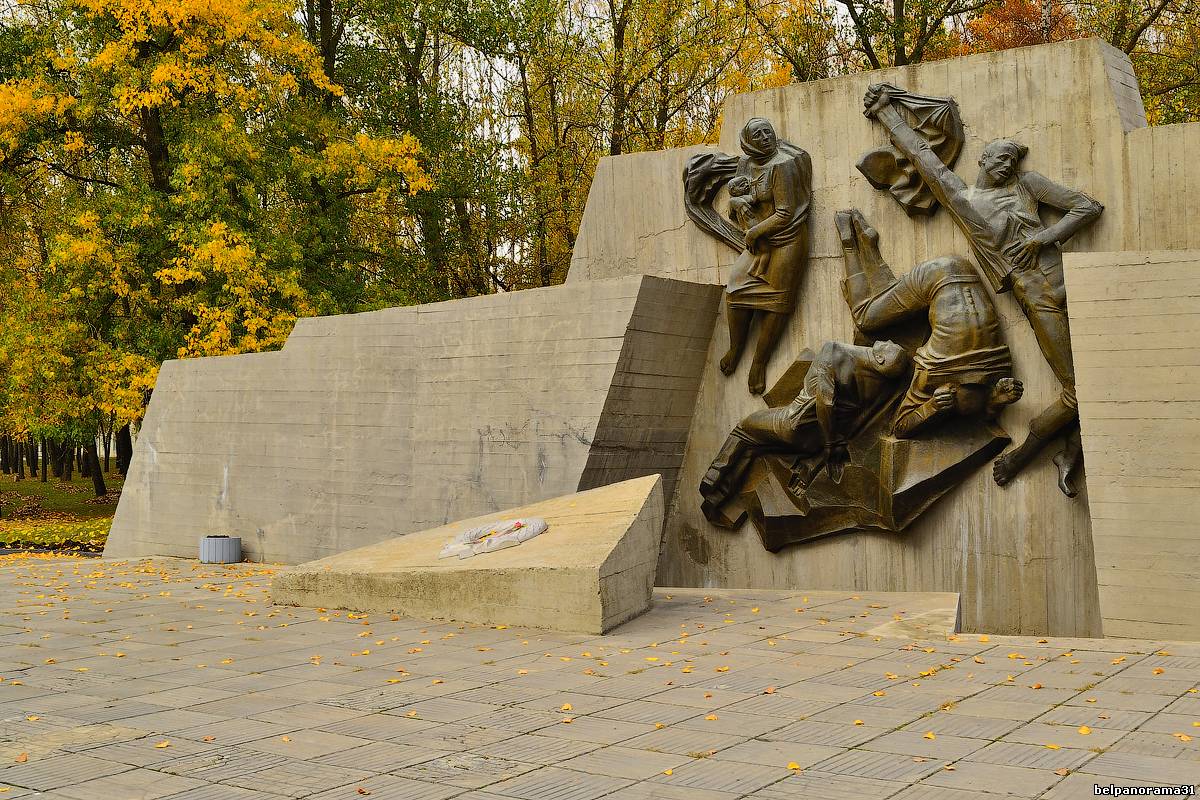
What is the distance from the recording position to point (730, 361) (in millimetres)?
11750

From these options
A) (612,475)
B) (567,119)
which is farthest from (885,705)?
(567,119)

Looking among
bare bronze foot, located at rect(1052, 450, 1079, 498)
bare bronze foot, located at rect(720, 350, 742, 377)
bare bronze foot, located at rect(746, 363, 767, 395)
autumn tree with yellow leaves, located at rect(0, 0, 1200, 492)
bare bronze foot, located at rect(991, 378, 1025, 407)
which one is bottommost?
bare bronze foot, located at rect(1052, 450, 1079, 498)

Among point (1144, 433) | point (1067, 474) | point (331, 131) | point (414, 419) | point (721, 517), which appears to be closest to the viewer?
point (1144, 433)

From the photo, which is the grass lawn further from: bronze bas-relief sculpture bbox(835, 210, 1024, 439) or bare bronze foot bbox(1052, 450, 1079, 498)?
bare bronze foot bbox(1052, 450, 1079, 498)

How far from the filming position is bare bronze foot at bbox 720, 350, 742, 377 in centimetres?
1173

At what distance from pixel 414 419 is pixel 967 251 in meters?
5.96

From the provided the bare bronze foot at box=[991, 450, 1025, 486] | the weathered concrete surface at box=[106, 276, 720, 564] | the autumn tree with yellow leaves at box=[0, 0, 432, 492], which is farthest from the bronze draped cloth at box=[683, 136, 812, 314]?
the autumn tree with yellow leaves at box=[0, 0, 432, 492]

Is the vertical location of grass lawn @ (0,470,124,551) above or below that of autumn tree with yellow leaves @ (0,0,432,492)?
below

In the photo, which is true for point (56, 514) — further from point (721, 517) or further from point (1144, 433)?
point (1144, 433)

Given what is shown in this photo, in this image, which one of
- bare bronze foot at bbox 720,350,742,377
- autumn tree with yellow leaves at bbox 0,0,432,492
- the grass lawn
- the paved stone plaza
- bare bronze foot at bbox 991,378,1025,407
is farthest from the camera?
the grass lawn

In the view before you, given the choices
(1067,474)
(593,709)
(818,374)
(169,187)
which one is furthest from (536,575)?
(169,187)

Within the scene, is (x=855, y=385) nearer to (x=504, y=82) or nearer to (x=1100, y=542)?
(x=1100, y=542)

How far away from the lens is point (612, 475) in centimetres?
1166

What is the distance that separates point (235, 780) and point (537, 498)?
23.3 ft
